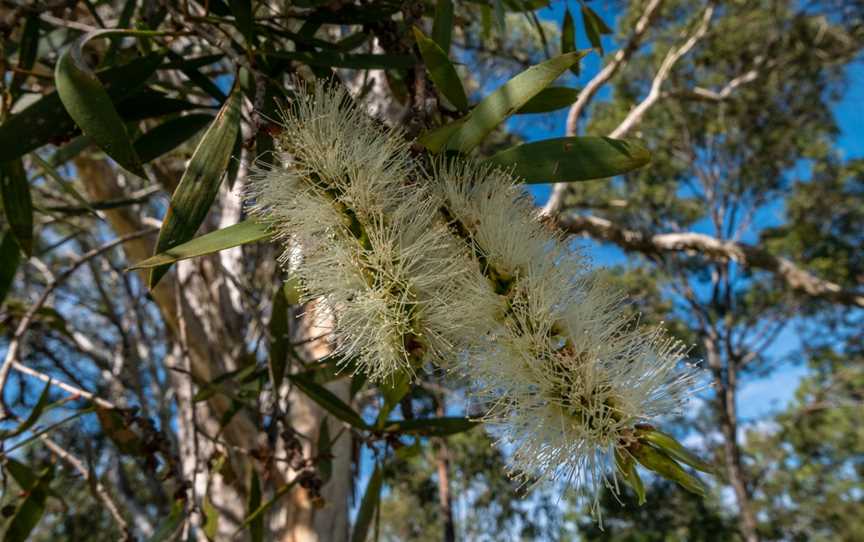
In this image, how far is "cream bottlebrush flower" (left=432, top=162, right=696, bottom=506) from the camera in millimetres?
795

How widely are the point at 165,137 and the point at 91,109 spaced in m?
0.32

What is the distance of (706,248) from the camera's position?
3787mm

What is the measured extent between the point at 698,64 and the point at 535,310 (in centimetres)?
1134

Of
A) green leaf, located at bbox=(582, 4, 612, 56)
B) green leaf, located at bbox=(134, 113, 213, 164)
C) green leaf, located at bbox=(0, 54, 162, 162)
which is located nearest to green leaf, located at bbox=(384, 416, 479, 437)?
green leaf, located at bbox=(134, 113, 213, 164)

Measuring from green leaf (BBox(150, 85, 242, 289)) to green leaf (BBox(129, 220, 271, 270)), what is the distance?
0.02 metres

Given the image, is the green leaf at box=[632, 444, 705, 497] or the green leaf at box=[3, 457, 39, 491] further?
the green leaf at box=[3, 457, 39, 491]

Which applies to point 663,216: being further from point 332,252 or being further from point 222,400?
point 332,252

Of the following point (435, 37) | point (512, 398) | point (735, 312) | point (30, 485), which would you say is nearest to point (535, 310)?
point (512, 398)

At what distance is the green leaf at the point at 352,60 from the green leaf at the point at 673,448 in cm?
66

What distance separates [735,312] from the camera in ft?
38.1

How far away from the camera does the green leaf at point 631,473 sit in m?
0.77

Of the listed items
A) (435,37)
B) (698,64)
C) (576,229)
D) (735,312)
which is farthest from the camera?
(735,312)

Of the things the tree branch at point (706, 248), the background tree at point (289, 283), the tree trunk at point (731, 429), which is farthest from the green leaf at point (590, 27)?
the tree trunk at point (731, 429)

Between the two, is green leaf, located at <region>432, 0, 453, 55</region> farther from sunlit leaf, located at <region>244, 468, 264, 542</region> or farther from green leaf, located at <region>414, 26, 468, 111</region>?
sunlit leaf, located at <region>244, 468, 264, 542</region>
